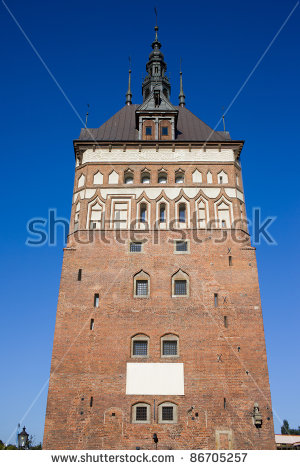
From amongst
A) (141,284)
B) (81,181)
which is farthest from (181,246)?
(81,181)

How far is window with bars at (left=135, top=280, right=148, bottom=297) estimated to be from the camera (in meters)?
23.3

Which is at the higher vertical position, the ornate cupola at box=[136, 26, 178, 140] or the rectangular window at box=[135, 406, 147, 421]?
the ornate cupola at box=[136, 26, 178, 140]

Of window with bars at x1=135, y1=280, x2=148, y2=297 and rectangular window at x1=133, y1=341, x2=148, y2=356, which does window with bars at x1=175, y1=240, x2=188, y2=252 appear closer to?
window with bars at x1=135, y1=280, x2=148, y2=297

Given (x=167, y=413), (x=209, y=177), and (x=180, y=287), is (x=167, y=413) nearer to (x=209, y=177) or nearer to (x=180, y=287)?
(x=180, y=287)

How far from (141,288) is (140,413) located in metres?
6.05

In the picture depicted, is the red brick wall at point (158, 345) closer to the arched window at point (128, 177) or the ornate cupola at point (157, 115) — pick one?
the arched window at point (128, 177)

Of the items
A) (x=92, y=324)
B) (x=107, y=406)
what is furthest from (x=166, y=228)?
(x=107, y=406)

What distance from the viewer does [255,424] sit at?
19859 mm

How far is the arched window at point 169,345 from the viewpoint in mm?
21734

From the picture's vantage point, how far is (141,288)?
922 inches

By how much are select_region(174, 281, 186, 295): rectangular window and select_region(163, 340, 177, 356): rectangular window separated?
8.41ft

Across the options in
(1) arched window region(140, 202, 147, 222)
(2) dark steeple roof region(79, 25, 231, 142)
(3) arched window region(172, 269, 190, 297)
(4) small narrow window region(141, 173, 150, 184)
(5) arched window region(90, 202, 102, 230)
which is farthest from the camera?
(2) dark steeple roof region(79, 25, 231, 142)

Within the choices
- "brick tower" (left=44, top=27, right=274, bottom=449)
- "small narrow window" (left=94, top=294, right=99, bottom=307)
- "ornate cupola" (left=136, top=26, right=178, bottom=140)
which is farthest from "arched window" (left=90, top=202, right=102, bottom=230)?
"ornate cupola" (left=136, top=26, right=178, bottom=140)
